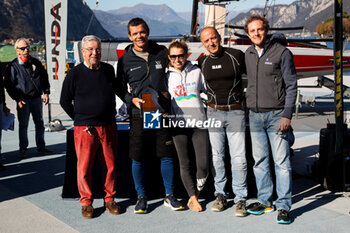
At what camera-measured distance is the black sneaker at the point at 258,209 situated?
3.78 m

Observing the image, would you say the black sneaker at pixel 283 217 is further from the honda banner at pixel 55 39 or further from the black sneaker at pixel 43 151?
the honda banner at pixel 55 39

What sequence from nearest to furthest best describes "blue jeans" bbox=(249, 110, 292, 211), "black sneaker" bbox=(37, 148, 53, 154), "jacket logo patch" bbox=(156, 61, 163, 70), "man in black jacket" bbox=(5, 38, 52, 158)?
"blue jeans" bbox=(249, 110, 292, 211) < "jacket logo patch" bbox=(156, 61, 163, 70) < "man in black jacket" bbox=(5, 38, 52, 158) < "black sneaker" bbox=(37, 148, 53, 154)

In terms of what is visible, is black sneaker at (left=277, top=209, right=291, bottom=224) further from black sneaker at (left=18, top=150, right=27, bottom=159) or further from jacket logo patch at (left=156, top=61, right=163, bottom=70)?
black sneaker at (left=18, top=150, right=27, bottom=159)

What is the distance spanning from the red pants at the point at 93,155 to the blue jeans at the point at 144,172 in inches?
10.1

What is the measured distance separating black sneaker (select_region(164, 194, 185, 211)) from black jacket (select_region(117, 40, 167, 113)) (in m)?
1.02

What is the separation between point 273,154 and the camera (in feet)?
12.1

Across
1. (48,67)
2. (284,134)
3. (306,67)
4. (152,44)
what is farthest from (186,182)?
(306,67)

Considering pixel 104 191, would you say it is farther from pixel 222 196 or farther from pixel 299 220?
pixel 299 220

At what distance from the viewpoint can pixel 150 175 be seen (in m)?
4.28

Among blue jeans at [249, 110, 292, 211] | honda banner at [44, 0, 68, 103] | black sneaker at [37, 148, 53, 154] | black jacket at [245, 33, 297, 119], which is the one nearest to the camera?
black jacket at [245, 33, 297, 119]

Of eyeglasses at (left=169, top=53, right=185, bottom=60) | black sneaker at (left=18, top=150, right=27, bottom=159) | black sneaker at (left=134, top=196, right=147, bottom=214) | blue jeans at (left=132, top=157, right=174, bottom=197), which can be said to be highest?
eyeglasses at (left=169, top=53, right=185, bottom=60)

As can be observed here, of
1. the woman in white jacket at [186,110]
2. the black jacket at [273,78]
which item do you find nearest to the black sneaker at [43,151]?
the woman in white jacket at [186,110]

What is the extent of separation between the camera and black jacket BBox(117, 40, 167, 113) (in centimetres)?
370

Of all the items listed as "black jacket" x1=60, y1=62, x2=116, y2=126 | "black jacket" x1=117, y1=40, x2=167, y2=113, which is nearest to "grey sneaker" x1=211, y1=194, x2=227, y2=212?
"black jacket" x1=117, y1=40, x2=167, y2=113
